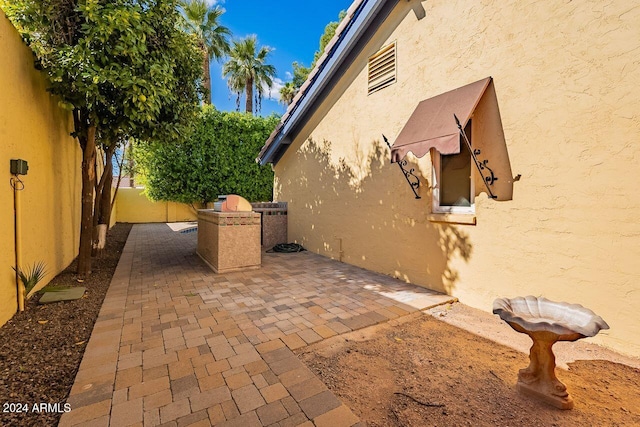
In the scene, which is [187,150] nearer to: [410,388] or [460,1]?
[460,1]

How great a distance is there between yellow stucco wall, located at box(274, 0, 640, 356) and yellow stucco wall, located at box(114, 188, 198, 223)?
68.6ft

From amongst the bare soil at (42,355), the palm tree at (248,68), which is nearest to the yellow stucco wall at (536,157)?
the bare soil at (42,355)

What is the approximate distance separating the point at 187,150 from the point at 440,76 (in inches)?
Result: 636

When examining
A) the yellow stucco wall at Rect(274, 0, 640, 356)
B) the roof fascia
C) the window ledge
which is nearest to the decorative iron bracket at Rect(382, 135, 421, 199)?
the yellow stucco wall at Rect(274, 0, 640, 356)

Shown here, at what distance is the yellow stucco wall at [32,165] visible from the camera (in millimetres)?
4051

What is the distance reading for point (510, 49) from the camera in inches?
174

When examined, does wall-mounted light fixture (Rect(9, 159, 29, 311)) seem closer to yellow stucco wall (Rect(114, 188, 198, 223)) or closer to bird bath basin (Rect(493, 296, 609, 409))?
→ bird bath basin (Rect(493, 296, 609, 409))

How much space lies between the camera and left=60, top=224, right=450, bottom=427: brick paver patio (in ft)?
8.04

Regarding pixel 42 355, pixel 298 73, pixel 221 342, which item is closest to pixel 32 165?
pixel 42 355

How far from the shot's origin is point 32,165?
16.4ft

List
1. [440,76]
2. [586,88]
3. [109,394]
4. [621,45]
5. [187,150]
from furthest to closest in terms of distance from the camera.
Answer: [187,150] → [440,76] → [586,88] → [621,45] → [109,394]

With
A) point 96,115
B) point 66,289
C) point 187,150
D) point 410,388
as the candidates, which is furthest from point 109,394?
point 187,150

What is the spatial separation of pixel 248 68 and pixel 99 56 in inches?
924

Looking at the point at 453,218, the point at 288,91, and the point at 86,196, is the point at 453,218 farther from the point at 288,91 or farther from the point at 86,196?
the point at 288,91
